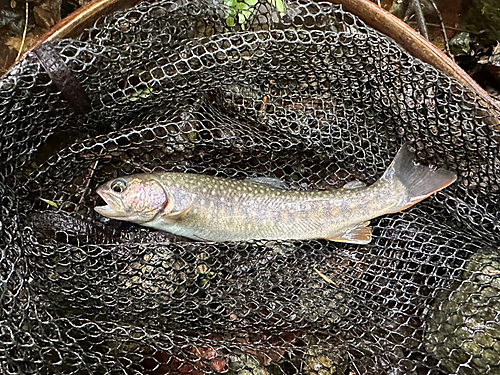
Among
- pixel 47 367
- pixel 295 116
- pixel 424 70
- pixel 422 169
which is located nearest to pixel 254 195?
pixel 295 116

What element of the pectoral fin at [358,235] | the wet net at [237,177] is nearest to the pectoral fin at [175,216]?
the wet net at [237,177]

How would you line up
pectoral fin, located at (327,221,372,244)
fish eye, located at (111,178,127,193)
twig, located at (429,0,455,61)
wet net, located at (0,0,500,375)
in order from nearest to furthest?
wet net, located at (0,0,500,375), fish eye, located at (111,178,127,193), pectoral fin, located at (327,221,372,244), twig, located at (429,0,455,61)

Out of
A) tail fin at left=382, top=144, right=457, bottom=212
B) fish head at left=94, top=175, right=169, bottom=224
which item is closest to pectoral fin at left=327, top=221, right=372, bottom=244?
tail fin at left=382, top=144, right=457, bottom=212

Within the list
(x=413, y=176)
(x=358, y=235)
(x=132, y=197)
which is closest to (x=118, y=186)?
(x=132, y=197)

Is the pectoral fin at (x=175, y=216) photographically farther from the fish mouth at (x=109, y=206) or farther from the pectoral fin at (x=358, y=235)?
the pectoral fin at (x=358, y=235)

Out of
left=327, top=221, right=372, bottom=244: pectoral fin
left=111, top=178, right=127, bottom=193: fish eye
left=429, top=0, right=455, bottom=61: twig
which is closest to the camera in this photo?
left=111, top=178, right=127, bottom=193: fish eye

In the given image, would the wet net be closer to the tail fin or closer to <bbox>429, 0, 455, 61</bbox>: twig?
the tail fin

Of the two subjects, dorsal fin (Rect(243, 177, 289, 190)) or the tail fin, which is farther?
dorsal fin (Rect(243, 177, 289, 190))

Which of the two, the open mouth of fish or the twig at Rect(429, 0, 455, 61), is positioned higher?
the twig at Rect(429, 0, 455, 61)
